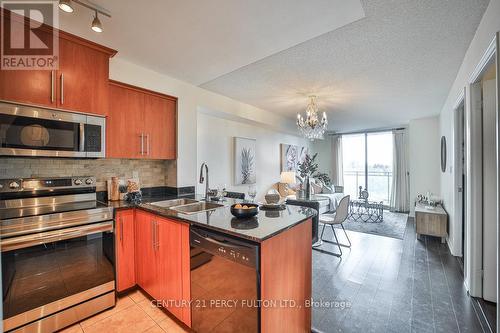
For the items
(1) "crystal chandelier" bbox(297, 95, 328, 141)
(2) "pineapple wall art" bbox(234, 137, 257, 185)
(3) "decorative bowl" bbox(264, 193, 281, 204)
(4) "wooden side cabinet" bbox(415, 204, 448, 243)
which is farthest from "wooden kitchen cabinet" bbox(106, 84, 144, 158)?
(4) "wooden side cabinet" bbox(415, 204, 448, 243)

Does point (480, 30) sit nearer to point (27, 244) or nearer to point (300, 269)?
point (300, 269)

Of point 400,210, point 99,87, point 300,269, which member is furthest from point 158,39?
point 400,210

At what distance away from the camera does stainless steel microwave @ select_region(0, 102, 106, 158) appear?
1.73m

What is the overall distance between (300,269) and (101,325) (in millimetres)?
1720

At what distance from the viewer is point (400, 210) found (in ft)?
20.2

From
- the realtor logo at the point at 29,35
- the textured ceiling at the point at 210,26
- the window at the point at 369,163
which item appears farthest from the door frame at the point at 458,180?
the realtor logo at the point at 29,35

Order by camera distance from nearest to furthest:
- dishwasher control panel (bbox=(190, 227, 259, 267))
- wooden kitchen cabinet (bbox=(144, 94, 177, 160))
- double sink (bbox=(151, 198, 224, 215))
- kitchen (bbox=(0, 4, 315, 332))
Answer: dishwasher control panel (bbox=(190, 227, 259, 267)) < kitchen (bbox=(0, 4, 315, 332)) < double sink (bbox=(151, 198, 224, 215)) < wooden kitchen cabinet (bbox=(144, 94, 177, 160))

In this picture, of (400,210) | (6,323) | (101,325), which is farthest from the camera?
(400,210)

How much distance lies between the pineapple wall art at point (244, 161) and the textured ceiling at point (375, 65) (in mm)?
808

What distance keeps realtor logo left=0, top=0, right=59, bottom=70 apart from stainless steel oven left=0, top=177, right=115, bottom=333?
1005 mm

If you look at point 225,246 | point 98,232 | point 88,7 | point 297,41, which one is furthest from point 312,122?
point 98,232

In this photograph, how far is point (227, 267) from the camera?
141 centimetres

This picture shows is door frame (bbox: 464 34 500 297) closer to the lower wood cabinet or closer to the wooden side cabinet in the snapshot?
the wooden side cabinet

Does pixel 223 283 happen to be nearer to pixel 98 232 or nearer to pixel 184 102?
pixel 98 232
